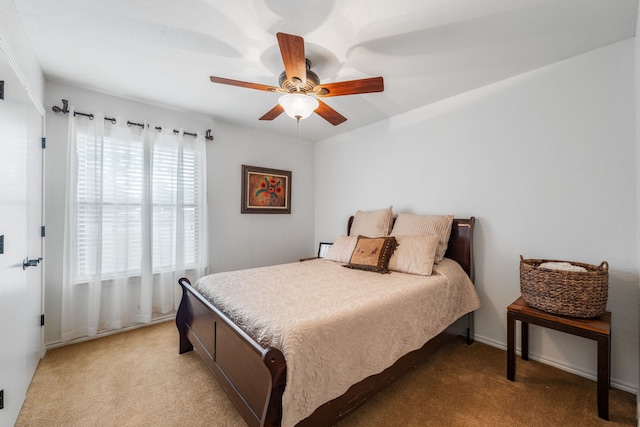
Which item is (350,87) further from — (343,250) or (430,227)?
(343,250)

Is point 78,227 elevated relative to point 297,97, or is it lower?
lower

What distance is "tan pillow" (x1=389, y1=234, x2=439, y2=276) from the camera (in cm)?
239

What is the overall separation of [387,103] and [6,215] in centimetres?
319

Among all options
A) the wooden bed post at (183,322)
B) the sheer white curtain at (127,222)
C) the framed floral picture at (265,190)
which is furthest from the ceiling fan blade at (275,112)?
the wooden bed post at (183,322)

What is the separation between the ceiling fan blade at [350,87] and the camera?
1869 millimetres

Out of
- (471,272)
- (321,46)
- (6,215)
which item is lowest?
(471,272)

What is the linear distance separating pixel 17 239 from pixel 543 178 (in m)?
3.88

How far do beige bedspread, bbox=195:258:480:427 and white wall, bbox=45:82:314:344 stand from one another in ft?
4.30

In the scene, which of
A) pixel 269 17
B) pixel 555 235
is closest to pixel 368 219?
pixel 555 235

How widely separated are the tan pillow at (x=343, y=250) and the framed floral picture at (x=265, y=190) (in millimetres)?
1348

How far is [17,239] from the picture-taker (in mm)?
1673

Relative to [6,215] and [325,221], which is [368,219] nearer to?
[325,221]

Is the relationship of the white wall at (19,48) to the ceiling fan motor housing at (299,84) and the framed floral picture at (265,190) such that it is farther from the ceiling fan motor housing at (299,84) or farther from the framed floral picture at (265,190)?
the framed floral picture at (265,190)

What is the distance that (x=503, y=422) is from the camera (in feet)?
5.36
